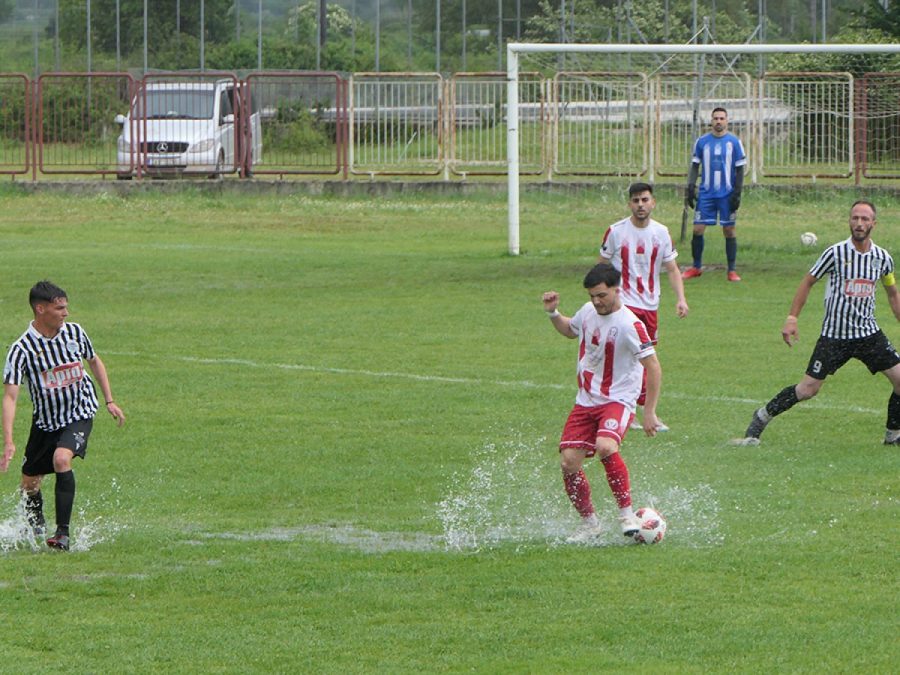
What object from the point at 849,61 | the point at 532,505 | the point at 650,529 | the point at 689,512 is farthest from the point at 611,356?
the point at 849,61

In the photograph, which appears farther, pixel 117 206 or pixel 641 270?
pixel 117 206

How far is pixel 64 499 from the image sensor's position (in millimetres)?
8875

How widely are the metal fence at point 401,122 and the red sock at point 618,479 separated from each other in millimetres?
22768

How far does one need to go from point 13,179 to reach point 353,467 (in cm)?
2563

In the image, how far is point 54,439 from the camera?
902cm

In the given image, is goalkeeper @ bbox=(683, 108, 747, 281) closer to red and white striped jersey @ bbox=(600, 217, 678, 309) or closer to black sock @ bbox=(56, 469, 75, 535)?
red and white striped jersey @ bbox=(600, 217, 678, 309)

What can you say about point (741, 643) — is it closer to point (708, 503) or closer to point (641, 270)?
point (708, 503)

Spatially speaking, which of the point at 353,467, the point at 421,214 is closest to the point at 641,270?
the point at 353,467

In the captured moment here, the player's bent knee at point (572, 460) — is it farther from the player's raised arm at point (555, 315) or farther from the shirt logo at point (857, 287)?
the shirt logo at point (857, 287)

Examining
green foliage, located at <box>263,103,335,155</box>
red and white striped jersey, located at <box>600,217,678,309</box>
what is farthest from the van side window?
red and white striped jersey, located at <box>600,217,678,309</box>

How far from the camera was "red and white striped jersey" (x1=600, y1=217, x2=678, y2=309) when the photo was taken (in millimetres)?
12406

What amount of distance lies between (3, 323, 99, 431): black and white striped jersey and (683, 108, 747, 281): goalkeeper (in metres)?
13.8

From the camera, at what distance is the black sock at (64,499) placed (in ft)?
29.1

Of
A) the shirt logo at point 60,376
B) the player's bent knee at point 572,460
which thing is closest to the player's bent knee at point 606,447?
the player's bent knee at point 572,460
